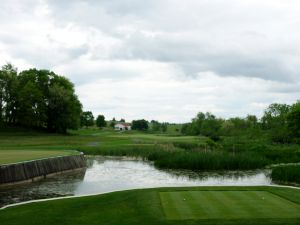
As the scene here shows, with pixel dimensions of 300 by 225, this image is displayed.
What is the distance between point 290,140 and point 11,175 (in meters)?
53.2

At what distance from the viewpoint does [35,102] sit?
69.4 metres

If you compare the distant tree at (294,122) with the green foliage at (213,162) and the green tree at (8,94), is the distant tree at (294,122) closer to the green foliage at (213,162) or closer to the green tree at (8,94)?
the green foliage at (213,162)

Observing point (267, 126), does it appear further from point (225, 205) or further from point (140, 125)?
point (140, 125)

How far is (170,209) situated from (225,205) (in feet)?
5.40

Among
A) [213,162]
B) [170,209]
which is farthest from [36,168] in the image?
[170,209]

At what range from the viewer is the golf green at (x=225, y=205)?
1111 centimetres

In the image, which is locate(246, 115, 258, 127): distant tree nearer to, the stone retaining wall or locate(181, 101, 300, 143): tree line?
locate(181, 101, 300, 143): tree line

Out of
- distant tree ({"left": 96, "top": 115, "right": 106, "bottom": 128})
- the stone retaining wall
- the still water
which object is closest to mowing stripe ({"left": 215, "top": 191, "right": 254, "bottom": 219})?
the still water

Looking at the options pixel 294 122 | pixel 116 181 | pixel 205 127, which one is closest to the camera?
pixel 116 181

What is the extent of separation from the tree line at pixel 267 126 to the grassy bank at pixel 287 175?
37.0 meters

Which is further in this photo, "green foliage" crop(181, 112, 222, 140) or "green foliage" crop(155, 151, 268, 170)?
"green foliage" crop(181, 112, 222, 140)

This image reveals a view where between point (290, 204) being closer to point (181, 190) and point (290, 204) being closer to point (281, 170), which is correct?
point (181, 190)

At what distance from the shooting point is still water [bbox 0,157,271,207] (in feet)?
65.3

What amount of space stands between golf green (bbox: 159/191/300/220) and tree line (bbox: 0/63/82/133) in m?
57.2
